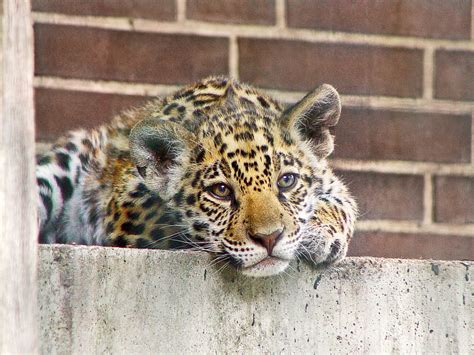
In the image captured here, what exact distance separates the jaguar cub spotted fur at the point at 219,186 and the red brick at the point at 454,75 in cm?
131

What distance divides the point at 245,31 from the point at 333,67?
45 cm

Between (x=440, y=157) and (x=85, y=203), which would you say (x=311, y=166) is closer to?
(x=85, y=203)

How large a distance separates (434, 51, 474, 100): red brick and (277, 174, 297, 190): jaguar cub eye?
6.07 ft

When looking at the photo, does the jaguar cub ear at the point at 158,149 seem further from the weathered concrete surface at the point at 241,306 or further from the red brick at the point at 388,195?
the red brick at the point at 388,195

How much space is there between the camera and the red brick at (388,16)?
18.9ft

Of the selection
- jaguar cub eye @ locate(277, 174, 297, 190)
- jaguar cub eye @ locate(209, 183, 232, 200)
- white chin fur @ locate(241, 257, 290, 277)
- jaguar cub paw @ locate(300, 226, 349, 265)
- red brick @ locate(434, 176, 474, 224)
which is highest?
jaguar cub eye @ locate(277, 174, 297, 190)

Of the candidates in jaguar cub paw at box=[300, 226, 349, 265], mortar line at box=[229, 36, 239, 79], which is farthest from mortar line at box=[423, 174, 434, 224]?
jaguar cub paw at box=[300, 226, 349, 265]

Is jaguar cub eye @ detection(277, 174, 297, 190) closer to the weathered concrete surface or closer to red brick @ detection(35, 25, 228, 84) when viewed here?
the weathered concrete surface

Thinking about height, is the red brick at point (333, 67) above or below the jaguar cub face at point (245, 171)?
above

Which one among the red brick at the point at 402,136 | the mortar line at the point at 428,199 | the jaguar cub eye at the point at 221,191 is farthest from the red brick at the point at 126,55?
the jaguar cub eye at the point at 221,191

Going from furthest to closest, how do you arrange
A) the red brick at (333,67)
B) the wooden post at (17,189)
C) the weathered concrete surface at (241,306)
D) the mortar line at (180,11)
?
the red brick at (333,67) < the mortar line at (180,11) < the weathered concrete surface at (241,306) < the wooden post at (17,189)

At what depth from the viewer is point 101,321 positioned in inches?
144

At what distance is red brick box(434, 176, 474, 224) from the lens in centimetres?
588

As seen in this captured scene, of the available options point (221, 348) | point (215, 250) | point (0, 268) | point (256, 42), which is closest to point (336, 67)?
point (256, 42)
